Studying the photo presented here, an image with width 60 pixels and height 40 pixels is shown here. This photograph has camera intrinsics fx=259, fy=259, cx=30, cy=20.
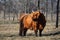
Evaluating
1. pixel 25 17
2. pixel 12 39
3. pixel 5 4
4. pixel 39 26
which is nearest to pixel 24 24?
pixel 25 17

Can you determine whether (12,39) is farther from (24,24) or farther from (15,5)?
(15,5)

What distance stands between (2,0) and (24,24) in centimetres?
3631

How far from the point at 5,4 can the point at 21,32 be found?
31.4m

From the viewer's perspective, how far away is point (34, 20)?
1616 centimetres

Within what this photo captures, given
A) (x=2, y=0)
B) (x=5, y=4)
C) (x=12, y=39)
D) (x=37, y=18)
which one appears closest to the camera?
(x=12, y=39)

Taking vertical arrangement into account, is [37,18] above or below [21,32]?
above

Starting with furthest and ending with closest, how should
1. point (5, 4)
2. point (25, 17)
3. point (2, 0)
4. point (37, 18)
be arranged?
point (2, 0) → point (5, 4) → point (25, 17) → point (37, 18)

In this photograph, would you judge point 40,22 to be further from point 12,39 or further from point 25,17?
point 12,39

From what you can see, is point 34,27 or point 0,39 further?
point 34,27

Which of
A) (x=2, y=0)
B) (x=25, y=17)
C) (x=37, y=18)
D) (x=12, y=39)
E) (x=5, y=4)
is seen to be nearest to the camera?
(x=12, y=39)

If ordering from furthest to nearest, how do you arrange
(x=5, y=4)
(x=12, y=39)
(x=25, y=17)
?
(x=5, y=4), (x=25, y=17), (x=12, y=39)

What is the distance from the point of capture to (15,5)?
53219 mm

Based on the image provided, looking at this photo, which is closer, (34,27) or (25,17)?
(34,27)

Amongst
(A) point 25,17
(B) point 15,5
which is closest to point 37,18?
(A) point 25,17
